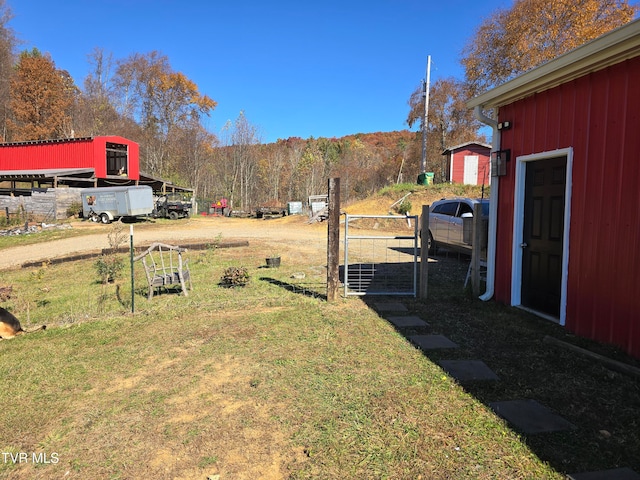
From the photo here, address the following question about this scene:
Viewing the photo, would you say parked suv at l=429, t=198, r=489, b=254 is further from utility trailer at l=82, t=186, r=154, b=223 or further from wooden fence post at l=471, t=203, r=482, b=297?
utility trailer at l=82, t=186, r=154, b=223

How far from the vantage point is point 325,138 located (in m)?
65.6

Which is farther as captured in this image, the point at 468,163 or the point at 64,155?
the point at 64,155

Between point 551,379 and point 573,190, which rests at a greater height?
point 573,190

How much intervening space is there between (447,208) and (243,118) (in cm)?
3989

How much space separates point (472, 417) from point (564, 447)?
22.9 inches

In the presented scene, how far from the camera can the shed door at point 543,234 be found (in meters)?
5.36

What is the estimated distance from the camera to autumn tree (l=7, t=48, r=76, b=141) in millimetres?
37906

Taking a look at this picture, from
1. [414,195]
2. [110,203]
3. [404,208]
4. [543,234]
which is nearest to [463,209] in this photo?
[543,234]

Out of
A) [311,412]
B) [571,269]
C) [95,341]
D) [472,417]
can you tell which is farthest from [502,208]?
[95,341]

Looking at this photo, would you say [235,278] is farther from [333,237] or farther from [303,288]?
[333,237]

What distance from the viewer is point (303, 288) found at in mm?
7395

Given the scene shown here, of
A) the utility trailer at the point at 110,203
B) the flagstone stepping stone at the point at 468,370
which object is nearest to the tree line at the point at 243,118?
the utility trailer at the point at 110,203

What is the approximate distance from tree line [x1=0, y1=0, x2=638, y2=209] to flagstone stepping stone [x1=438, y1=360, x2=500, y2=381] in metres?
27.0

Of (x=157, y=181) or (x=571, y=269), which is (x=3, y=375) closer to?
(x=571, y=269)
